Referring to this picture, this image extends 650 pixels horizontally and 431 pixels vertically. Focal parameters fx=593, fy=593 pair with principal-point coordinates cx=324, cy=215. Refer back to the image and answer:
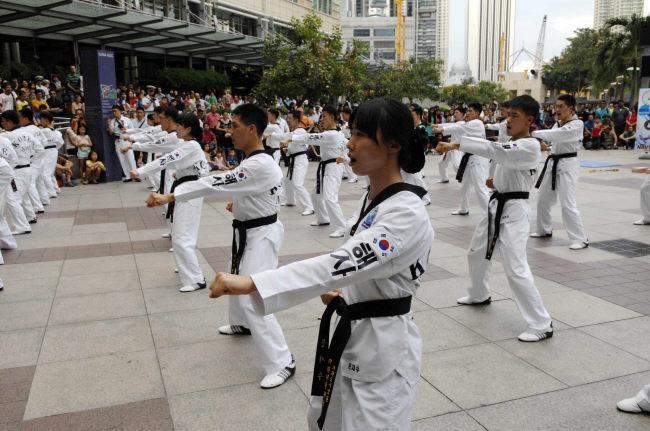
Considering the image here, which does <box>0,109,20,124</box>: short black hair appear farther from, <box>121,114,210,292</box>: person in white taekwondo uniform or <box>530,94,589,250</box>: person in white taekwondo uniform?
<box>530,94,589,250</box>: person in white taekwondo uniform

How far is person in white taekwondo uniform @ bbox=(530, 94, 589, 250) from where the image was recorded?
26.6ft

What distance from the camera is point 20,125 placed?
1077 centimetres

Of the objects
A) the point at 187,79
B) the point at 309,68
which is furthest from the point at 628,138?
the point at 187,79

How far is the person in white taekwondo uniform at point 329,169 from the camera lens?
9.34 meters

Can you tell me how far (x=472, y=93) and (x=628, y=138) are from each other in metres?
61.4

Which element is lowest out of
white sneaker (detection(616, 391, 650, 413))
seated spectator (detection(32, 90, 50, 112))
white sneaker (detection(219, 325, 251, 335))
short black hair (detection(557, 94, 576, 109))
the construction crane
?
white sneaker (detection(219, 325, 251, 335))

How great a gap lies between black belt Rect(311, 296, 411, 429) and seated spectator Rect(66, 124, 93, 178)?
15481mm

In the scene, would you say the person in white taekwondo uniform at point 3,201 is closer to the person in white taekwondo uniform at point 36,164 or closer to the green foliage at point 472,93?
the person in white taekwondo uniform at point 36,164

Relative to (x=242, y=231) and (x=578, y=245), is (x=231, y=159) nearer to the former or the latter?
(x=578, y=245)

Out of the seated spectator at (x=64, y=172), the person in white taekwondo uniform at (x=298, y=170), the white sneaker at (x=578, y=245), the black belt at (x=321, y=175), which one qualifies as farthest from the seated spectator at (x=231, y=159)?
the white sneaker at (x=578, y=245)

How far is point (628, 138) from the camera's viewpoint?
24188 millimetres

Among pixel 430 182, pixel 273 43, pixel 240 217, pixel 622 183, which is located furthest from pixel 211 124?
pixel 240 217

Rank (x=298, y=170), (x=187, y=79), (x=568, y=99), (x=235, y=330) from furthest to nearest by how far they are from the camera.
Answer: (x=187, y=79) < (x=298, y=170) < (x=568, y=99) < (x=235, y=330)

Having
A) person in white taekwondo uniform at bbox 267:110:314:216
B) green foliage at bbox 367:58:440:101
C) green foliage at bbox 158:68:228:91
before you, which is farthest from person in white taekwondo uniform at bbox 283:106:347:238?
green foliage at bbox 367:58:440:101
